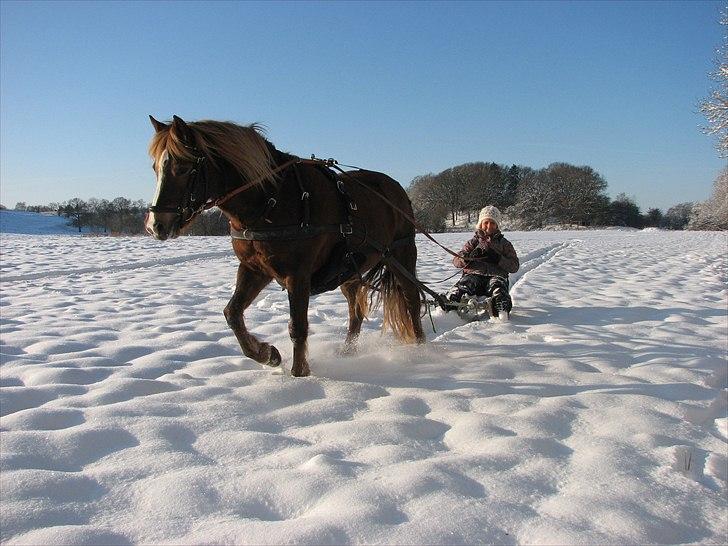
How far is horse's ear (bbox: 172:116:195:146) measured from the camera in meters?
2.91

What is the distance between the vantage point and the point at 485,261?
642 cm

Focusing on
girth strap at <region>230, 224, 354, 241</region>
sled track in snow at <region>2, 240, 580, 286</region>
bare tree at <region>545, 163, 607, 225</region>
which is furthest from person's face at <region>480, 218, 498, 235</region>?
bare tree at <region>545, 163, 607, 225</region>

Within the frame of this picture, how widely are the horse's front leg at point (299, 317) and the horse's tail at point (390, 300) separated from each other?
3.91ft

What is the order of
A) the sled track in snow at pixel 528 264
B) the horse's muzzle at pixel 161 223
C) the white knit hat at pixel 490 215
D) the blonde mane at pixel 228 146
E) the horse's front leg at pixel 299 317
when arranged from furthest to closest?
the sled track in snow at pixel 528 264
the white knit hat at pixel 490 215
the horse's front leg at pixel 299 317
the blonde mane at pixel 228 146
the horse's muzzle at pixel 161 223

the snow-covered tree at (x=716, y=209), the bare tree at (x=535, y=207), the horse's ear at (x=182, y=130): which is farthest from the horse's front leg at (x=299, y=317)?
the bare tree at (x=535, y=207)

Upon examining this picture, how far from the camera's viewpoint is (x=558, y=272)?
1050 centimetres

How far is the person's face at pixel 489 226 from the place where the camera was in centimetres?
651

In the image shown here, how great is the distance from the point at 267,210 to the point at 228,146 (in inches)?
17.5

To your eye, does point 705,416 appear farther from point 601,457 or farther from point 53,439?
point 53,439

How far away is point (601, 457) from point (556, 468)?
0.83 ft

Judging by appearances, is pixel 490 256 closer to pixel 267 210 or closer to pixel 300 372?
pixel 300 372

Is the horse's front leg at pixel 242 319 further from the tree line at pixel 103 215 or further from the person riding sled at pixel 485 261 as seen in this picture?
the tree line at pixel 103 215

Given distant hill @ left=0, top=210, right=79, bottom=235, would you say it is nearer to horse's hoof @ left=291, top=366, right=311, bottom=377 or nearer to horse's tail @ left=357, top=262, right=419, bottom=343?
horse's tail @ left=357, top=262, right=419, bottom=343

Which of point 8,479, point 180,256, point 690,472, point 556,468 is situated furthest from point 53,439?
point 180,256
